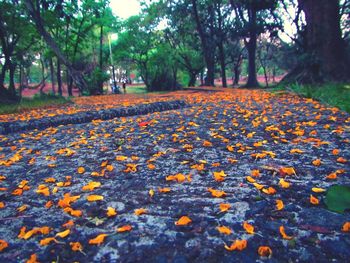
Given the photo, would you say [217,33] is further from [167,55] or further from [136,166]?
[136,166]

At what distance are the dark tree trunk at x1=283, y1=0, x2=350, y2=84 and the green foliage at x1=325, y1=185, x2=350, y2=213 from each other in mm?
8932

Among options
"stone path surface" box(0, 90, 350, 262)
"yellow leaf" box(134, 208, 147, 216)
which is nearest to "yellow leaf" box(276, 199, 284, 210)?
"stone path surface" box(0, 90, 350, 262)

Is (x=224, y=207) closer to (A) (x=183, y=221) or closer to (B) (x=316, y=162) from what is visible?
(A) (x=183, y=221)

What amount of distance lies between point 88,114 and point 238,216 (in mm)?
4879

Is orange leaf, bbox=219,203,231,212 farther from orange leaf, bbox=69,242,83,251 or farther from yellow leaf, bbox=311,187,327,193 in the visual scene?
orange leaf, bbox=69,242,83,251

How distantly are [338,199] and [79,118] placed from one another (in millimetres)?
5012

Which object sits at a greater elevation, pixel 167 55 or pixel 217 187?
pixel 167 55

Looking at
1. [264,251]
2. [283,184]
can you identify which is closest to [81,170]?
[283,184]

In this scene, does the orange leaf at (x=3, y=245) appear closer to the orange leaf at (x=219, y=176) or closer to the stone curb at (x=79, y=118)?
the orange leaf at (x=219, y=176)

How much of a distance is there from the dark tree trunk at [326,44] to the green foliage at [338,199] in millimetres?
8932

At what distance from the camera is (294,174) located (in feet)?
7.46

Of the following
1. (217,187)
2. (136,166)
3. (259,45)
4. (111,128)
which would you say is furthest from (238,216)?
(259,45)

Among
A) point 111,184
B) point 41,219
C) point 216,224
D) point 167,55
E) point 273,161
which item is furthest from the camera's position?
point 167,55

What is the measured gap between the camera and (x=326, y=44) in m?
9.45
